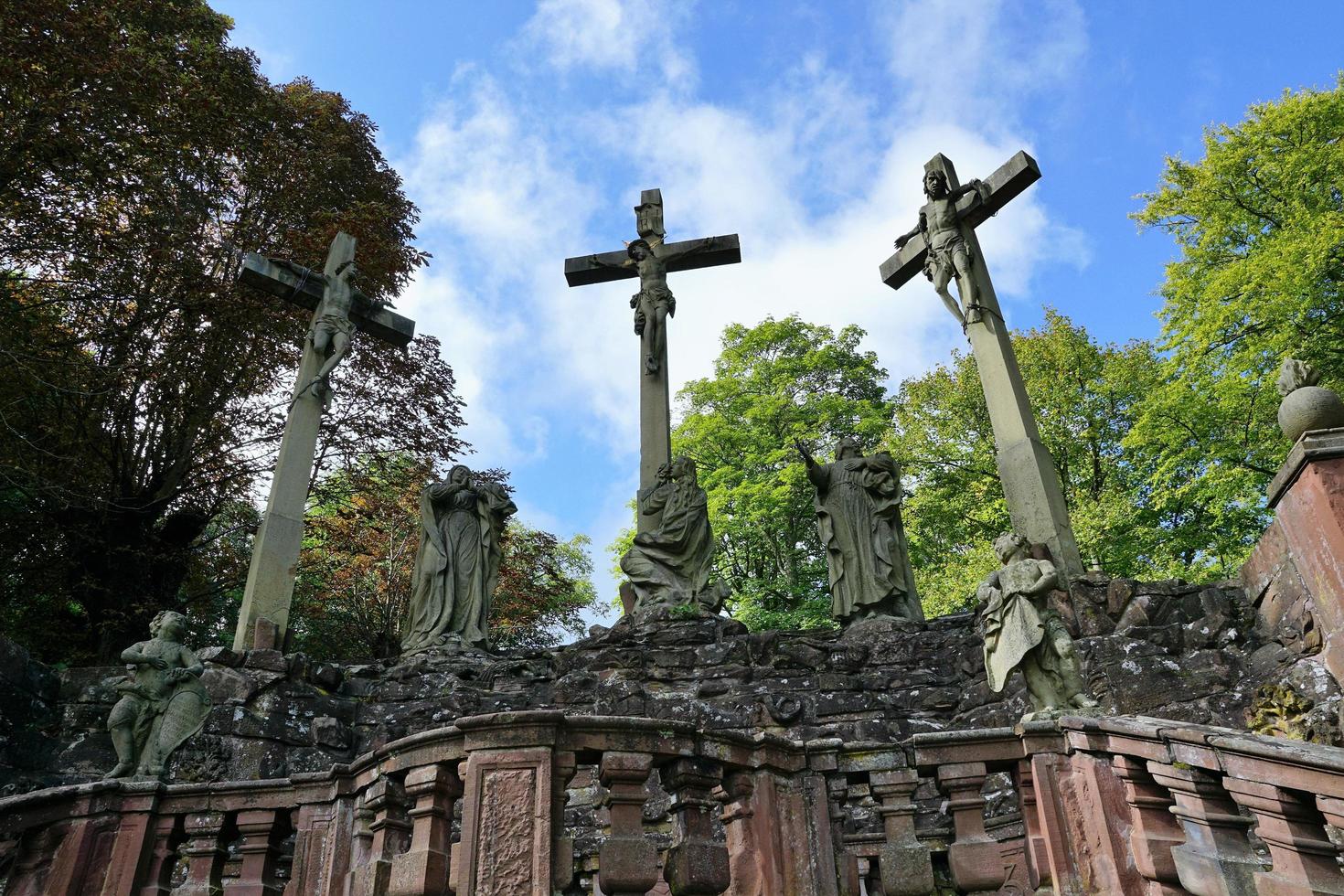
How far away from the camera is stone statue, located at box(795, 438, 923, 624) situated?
9.88 meters

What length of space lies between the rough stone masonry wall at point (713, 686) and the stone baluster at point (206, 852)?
218 centimetres

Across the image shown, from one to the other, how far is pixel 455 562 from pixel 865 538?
4648 mm

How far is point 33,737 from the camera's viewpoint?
7668mm

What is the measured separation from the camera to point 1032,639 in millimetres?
5289

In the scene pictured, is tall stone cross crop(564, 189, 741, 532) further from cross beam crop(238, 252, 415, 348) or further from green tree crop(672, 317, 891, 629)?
green tree crop(672, 317, 891, 629)

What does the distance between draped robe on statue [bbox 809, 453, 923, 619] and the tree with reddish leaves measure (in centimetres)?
846

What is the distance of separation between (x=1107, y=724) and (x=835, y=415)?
19.1 metres

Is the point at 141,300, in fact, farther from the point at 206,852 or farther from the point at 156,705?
the point at 206,852

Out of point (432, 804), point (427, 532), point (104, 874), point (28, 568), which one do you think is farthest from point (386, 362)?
point (432, 804)

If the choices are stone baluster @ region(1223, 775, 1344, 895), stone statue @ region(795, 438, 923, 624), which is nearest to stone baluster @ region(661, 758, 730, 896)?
stone baluster @ region(1223, 775, 1344, 895)

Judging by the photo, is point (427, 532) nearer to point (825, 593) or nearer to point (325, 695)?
point (325, 695)

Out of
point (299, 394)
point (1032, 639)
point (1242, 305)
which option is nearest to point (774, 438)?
point (1242, 305)

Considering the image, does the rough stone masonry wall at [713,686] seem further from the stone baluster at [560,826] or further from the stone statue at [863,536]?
the stone baluster at [560,826]

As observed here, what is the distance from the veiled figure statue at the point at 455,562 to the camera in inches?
394
